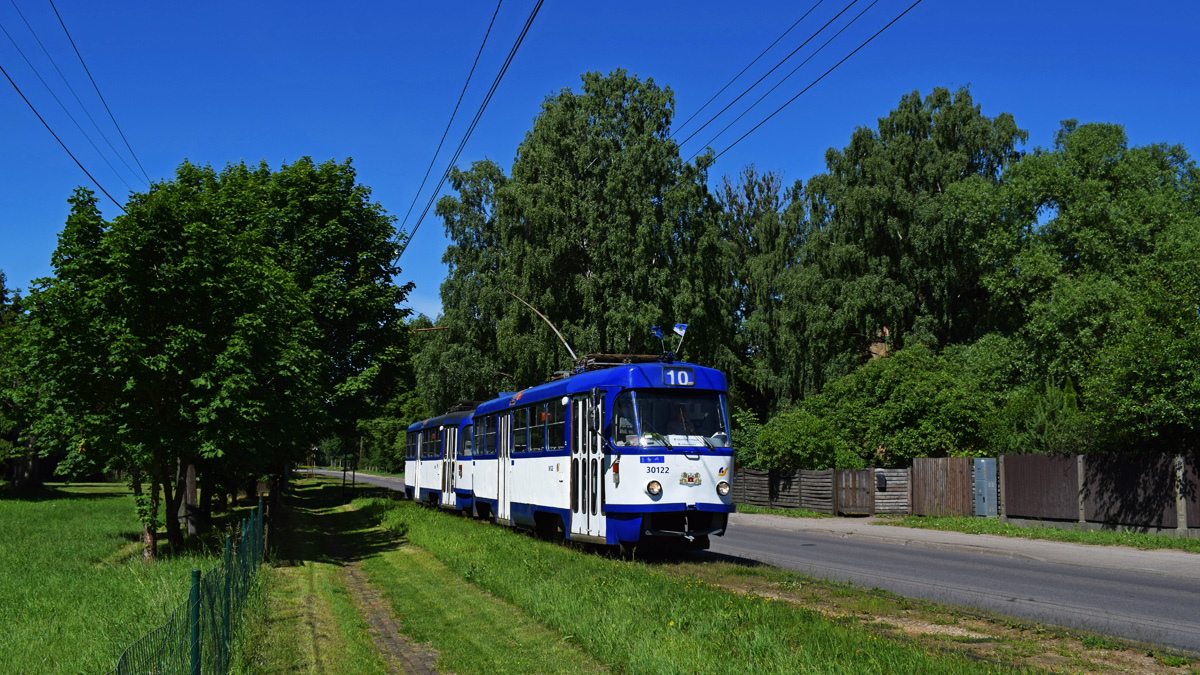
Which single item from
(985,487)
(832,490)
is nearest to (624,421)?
(985,487)

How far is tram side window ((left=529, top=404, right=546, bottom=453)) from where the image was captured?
61.6 ft

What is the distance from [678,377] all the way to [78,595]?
9271 millimetres

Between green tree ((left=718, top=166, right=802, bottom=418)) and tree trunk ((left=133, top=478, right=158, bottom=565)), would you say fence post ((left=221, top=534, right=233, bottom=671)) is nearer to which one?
tree trunk ((left=133, top=478, right=158, bottom=565))

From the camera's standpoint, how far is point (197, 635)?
605 centimetres

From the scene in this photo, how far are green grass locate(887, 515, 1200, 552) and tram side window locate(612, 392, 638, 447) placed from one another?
12.3m

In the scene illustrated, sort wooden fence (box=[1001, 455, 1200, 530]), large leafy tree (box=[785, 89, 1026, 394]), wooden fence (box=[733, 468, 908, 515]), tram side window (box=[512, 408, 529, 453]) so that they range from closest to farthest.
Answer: tram side window (box=[512, 408, 529, 453]), wooden fence (box=[1001, 455, 1200, 530]), wooden fence (box=[733, 468, 908, 515]), large leafy tree (box=[785, 89, 1026, 394])

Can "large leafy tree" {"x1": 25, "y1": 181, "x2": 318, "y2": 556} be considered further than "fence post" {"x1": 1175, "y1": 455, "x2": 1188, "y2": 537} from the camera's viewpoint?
No

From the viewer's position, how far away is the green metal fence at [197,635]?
589cm

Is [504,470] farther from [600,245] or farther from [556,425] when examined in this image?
[600,245]

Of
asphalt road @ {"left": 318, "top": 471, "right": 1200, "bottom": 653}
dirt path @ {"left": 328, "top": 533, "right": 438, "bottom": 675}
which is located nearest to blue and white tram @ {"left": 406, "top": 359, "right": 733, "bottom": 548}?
asphalt road @ {"left": 318, "top": 471, "right": 1200, "bottom": 653}

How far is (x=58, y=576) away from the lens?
46.0 ft

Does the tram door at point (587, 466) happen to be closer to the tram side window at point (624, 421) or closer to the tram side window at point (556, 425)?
the tram side window at point (624, 421)

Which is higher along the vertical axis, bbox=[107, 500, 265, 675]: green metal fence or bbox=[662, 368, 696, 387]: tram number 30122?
bbox=[662, 368, 696, 387]: tram number 30122

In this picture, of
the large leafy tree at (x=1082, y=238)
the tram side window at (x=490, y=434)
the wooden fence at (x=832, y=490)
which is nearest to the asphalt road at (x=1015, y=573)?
the wooden fence at (x=832, y=490)
